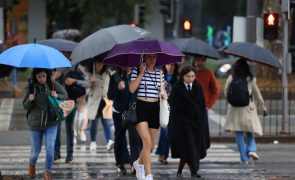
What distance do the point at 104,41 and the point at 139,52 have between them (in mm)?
914

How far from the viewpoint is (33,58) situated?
11156mm

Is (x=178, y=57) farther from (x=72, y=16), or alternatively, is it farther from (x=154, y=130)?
(x=72, y=16)

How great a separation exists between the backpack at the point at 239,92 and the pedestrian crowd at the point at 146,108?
0.05ft

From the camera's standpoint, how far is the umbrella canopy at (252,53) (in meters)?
13.6

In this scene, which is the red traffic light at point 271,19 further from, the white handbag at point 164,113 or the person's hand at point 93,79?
the white handbag at point 164,113

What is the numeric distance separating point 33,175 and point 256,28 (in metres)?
7.78

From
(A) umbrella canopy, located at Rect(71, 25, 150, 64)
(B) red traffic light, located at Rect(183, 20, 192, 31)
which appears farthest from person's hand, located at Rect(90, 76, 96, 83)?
(B) red traffic light, located at Rect(183, 20, 192, 31)

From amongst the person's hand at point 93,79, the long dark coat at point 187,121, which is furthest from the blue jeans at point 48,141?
the person's hand at point 93,79

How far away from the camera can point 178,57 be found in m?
12.0

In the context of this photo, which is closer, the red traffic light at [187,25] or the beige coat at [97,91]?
the beige coat at [97,91]

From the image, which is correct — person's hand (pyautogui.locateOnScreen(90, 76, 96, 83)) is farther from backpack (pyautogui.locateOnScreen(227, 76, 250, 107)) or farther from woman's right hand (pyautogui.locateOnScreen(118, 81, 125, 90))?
→ woman's right hand (pyautogui.locateOnScreen(118, 81, 125, 90))

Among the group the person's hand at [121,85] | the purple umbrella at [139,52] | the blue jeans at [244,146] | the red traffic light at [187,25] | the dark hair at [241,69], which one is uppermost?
the red traffic light at [187,25]

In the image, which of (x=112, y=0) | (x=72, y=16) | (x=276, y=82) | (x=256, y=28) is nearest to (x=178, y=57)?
(x=256, y=28)

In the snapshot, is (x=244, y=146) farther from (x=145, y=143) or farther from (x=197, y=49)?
(x=145, y=143)
